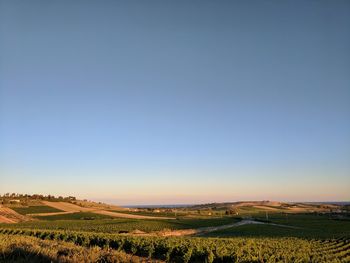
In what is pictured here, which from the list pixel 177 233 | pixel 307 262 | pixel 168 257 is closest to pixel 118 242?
pixel 168 257

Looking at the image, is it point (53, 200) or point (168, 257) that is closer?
point (168, 257)

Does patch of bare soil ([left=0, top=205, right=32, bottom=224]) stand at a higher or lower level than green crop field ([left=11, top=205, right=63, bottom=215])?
lower

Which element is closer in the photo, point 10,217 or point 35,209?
point 10,217

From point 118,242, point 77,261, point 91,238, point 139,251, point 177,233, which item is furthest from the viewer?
point 177,233

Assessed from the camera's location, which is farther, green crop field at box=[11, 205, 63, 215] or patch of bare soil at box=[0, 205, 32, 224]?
green crop field at box=[11, 205, 63, 215]

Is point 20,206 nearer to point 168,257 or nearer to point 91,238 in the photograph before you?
point 91,238

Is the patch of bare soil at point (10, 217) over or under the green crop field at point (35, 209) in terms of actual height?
under

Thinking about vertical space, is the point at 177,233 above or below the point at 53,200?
below

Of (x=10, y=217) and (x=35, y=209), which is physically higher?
(x=35, y=209)

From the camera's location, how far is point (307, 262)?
24828mm

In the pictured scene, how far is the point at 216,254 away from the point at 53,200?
464 feet

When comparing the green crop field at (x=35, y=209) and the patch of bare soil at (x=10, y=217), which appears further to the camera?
the green crop field at (x=35, y=209)

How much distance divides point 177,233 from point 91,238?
38003 mm

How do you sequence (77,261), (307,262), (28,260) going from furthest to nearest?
(307,262)
(77,261)
(28,260)
